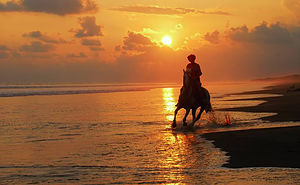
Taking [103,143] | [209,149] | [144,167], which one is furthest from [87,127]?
[144,167]

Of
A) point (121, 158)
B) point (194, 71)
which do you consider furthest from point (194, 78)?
point (121, 158)

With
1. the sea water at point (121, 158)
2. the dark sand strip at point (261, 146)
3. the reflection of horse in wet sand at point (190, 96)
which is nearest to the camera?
the sea water at point (121, 158)

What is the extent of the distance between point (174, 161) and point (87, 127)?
8367mm

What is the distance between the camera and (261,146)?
10.5m

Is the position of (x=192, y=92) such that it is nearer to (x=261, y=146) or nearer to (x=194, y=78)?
(x=194, y=78)

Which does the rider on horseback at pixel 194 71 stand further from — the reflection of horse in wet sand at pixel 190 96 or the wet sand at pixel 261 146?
the wet sand at pixel 261 146

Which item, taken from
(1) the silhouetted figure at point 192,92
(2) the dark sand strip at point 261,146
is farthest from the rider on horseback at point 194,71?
(2) the dark sand strip at point 261,146

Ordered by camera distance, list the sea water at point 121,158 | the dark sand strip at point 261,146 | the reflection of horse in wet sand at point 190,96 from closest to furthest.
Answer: the sea water at point 121,158
the dark sand strip at point 261,146
the reflection of horse in wet sand at point 190,96

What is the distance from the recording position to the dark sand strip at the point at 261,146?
8516mm

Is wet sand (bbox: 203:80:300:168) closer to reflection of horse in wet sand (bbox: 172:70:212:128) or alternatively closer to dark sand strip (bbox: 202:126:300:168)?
dark sand strip (bbox: 202:126:300:168)

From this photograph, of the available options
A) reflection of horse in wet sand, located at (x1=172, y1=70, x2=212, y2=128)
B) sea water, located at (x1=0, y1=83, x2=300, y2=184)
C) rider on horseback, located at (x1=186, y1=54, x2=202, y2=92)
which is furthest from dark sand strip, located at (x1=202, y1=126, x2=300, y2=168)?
rider on horseback, located at (x1=186, y1=54, x2=202, y2=92)

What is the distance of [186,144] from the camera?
38.0 ft

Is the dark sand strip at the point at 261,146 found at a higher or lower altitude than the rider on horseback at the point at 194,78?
lower

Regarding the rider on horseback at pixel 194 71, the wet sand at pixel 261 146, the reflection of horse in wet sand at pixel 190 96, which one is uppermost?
the rider on horseback at pixel 194 71
